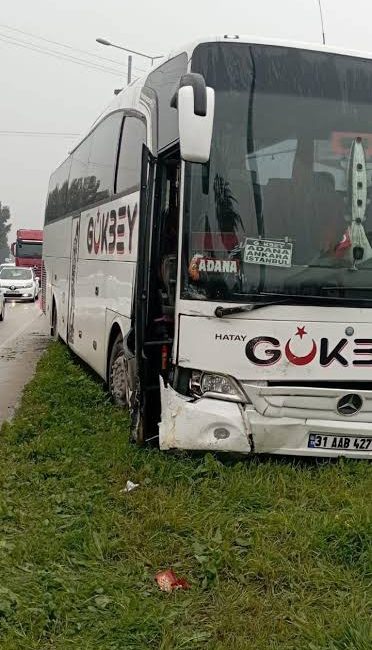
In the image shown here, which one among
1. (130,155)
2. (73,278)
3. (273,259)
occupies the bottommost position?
(73,278)

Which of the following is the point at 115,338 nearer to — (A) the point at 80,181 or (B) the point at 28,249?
(A) the point at 80,181

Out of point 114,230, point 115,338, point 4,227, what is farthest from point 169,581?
point 4,227

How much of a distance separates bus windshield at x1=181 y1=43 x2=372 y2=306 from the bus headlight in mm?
550

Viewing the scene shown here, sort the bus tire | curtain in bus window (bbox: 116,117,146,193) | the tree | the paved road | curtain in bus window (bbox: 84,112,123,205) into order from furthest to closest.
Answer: the tree
the paved road
curtain in bus window (bbox: 84,112,123,205)
the bus tire
curtain in bus window (bbox: 116,117,146,193)

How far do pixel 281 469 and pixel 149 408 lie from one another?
110cm

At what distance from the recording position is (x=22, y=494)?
4.74 m

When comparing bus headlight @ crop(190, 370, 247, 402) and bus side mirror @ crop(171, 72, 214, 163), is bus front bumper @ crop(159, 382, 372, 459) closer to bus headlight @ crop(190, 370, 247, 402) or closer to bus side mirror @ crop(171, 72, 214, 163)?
bus headlight @ crop(190, 370, 247, 402)

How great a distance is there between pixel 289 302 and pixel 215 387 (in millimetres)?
778

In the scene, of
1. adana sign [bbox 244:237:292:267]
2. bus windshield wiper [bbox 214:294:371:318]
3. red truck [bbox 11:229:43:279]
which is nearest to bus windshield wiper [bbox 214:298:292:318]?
bus windshield wiper [bbox 214:294:371:318]

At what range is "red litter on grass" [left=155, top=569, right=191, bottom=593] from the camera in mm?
3512

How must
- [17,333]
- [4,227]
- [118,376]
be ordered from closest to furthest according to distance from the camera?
[118,376]
[17,333]
[4,227]

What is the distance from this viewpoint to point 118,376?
6887 millimetres

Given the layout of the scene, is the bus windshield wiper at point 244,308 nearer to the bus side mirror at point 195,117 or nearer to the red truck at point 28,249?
the bus side mirror at point 195,117

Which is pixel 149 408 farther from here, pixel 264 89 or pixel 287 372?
pixel 264 89
